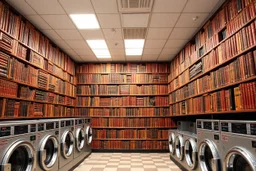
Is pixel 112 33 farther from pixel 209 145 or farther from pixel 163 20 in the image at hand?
pixel 209 145

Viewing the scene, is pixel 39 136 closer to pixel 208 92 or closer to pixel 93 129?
pixel 208 92

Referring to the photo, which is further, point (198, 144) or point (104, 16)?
point (104, 16)

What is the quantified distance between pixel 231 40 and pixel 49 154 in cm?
314

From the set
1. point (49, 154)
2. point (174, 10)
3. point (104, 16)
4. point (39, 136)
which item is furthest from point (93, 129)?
point (174, 10)

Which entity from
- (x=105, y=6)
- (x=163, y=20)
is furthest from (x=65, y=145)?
(x=163, y=20)

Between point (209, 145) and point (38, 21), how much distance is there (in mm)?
3438

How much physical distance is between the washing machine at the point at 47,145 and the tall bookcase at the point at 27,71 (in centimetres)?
59

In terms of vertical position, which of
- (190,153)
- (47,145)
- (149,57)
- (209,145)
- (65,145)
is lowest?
(190,153)

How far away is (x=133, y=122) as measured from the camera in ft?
18.1

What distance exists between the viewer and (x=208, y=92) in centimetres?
304

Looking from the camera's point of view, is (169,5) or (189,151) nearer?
(169,5)

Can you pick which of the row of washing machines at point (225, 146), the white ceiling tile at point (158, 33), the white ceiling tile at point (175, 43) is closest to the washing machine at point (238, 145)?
the row of washing machines at point (225, 146)

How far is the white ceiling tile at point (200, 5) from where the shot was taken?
2705mm

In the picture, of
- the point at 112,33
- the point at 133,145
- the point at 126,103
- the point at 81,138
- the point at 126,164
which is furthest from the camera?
the point at 126,103
